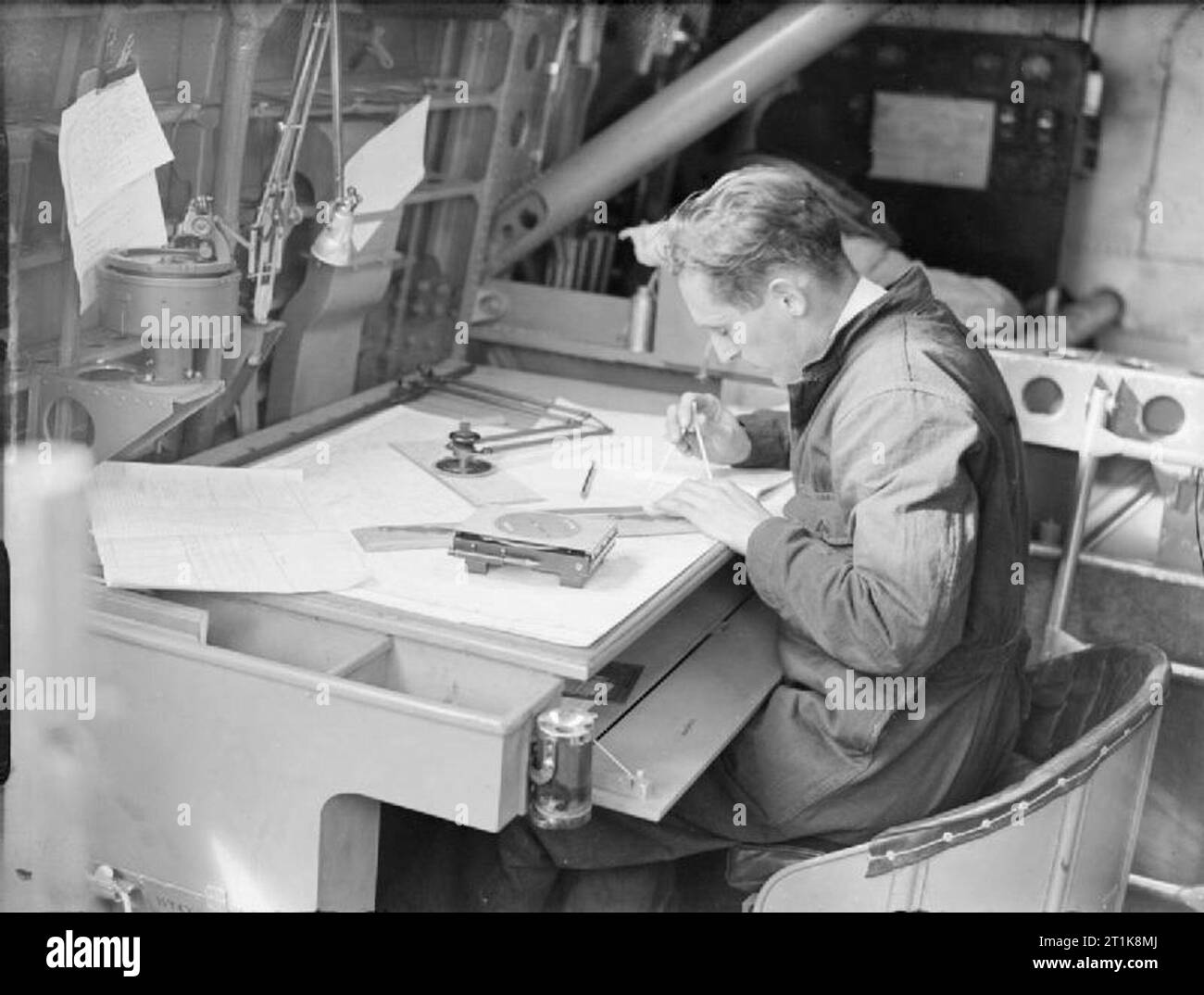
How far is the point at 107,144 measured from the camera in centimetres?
219

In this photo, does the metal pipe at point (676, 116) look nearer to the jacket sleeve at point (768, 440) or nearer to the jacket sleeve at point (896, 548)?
the jacket sleeve at point (768, 440)

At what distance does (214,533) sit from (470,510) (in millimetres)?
373

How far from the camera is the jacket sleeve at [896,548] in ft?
6.50

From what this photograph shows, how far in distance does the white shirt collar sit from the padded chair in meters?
0.60

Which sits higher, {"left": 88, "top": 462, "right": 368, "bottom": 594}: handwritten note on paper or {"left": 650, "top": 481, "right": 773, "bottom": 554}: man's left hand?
{"left": 650, "top": 481, "right": 773, "bottom": 554}: man's left hand

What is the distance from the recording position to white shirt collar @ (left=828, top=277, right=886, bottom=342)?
2.19m

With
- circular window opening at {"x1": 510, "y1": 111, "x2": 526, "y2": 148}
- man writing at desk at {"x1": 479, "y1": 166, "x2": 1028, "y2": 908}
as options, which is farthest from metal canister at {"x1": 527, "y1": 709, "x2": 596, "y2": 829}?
circular window opening at {"x1": 510, "y1": 111, "x2": 526, "y2": 148}

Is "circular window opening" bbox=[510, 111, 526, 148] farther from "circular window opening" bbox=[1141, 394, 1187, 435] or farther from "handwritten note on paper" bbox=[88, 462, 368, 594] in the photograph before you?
"circular window opening" bbox=[1141, 394, 1187, 435]

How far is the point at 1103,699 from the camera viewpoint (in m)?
2.43

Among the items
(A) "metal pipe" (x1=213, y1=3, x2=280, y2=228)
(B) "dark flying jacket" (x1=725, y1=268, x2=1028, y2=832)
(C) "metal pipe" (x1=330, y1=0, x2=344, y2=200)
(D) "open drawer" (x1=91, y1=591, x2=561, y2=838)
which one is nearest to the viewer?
(D) "open drawer" (x1=91, y1=591, x2=561, y2=838)
